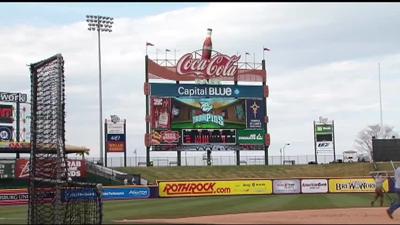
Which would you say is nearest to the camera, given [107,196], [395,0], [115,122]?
[395,0]

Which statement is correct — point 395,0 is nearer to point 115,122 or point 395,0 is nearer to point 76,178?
point 76,178

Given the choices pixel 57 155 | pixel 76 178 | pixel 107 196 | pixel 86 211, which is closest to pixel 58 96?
pixel 57 155

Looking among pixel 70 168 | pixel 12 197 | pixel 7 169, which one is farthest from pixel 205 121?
pixel 12 197

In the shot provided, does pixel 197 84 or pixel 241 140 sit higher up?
pixel 197 84

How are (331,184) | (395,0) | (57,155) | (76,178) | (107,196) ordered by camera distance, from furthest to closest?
(76,178)
(331,184)
(107,196)
(57,155)
(395,0)

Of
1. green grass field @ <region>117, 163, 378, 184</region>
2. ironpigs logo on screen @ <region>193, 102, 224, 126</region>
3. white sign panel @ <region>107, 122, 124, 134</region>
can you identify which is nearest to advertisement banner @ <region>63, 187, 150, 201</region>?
green grass field @ <region>117, 163, 378, 184</region>

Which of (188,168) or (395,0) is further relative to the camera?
(188,168)

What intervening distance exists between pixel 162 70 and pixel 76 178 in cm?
1313

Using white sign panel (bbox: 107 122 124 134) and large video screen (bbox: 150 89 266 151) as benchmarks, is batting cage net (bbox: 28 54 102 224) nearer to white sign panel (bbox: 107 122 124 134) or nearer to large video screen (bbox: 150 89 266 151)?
large video screen (bbox: 150 89 266 151)

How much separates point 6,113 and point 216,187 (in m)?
26.3

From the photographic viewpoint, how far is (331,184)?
5244 centimetres

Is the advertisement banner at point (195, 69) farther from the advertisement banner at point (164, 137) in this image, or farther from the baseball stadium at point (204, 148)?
the advertisement banner at point (164, 137)

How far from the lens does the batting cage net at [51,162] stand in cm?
1903

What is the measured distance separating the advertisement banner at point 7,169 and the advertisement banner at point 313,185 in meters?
25.0
